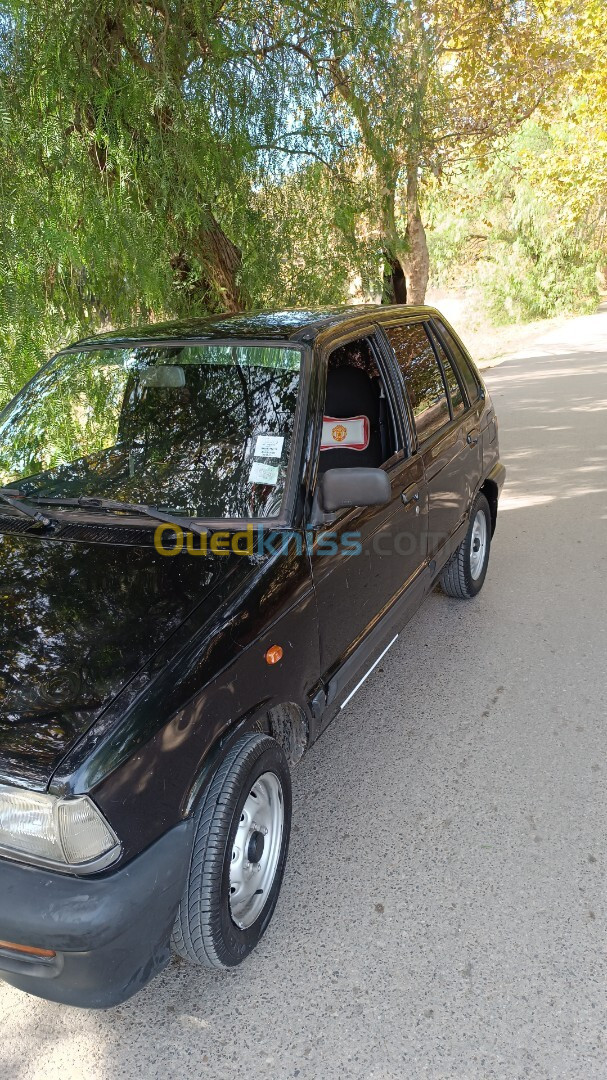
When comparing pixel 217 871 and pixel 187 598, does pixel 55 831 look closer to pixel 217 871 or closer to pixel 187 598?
pixel 217 871

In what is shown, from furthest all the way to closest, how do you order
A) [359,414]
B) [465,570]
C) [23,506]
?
1. [465,570]
2. [359,414]
3. [23,506]

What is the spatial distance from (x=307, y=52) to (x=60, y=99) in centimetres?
240

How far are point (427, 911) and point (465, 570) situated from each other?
8.39 feet

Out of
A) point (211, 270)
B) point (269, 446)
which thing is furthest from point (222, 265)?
point (269, 446)

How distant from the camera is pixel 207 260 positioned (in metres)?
5.65

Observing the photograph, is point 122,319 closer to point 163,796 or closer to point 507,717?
point 507,717

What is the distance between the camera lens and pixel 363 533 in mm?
3150

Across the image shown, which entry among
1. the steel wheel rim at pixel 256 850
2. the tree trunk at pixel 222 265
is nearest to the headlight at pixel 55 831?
the steel wheel rim at pixel 256 850

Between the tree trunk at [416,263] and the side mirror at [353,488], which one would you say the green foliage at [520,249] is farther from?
the side mirror at [353,488]

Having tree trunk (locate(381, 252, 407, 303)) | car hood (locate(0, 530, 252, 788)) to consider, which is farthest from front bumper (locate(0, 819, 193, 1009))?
tree trunk (locate(381, 252, 407, 303))

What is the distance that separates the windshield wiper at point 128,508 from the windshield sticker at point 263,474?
0.27m

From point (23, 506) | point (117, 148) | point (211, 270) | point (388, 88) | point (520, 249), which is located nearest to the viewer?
point (23, 506)

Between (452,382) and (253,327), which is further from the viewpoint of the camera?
(452,382)

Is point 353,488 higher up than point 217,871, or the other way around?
point 353,488
